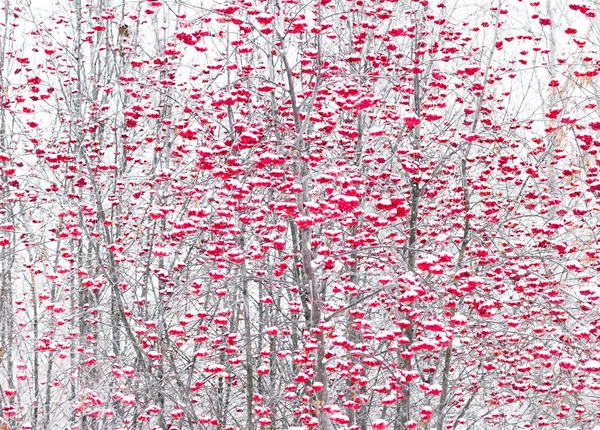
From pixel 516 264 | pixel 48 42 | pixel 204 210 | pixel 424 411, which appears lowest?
pixel 424 411

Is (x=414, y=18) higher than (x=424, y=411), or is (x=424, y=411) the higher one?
(x=414, y=18)

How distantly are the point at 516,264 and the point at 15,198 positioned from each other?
5.12 meters

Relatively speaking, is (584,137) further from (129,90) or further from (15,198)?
(15,198)

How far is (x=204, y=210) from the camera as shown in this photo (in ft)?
15.6

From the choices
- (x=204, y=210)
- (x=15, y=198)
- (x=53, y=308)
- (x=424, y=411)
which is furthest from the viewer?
(x=15, y=198)

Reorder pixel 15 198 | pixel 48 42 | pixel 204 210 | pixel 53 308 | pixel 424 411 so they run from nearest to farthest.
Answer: pixel 204 210 < pixel 424 411 < pixel 53 308 < pixel 15 198 < pixel 48 42

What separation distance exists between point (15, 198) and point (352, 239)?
3379mm

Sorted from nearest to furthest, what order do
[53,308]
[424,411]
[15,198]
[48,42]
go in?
[424,411], [53,308], [15,198], [48,42]

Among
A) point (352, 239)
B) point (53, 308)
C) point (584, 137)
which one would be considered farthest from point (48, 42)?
point (584, 137)

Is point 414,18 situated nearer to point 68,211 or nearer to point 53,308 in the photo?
point 68,211

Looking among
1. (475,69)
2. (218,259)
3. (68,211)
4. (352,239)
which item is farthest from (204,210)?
(475,69)

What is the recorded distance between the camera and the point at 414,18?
7.39 metres

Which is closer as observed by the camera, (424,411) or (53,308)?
(424,411)

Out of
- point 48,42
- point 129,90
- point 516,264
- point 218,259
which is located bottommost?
point 516,264
